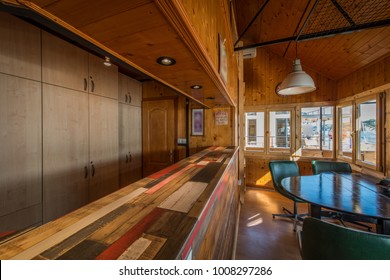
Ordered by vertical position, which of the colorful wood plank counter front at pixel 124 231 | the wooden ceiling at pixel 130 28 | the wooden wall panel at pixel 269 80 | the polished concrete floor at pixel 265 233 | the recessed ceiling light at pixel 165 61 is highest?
the wooden wall panel at pixel 269 80

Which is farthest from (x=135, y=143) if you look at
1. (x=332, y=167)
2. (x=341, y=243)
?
(x=332, y=167)

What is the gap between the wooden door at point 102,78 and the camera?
81.6 inches

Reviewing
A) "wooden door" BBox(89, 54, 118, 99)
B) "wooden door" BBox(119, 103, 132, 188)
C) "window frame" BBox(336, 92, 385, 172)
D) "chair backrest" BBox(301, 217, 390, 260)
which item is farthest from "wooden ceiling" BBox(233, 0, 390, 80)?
"wooden door" BBox(119, 103, 132, 188)

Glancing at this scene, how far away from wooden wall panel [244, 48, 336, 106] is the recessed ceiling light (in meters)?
3.77

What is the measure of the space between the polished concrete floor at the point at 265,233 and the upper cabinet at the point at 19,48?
282 cm

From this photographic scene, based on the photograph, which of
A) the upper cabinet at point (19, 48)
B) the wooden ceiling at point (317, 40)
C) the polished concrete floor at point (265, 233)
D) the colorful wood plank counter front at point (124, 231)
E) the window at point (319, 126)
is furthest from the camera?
the window at point (319, 126)

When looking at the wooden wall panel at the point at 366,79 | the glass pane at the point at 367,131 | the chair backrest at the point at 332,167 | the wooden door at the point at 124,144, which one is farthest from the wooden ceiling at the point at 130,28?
the glass pane at the point at 367,131

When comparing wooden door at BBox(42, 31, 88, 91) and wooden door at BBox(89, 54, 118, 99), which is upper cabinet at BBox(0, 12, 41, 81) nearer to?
wooden door at BBox(42, 31, 88, 91)

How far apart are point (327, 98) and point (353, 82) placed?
0.66 meters

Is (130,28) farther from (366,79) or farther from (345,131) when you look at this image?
(345,131)

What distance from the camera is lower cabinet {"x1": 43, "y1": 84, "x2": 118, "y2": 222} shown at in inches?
64.4

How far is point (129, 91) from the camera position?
2.91m

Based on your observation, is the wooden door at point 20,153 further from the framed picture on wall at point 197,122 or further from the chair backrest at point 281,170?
the chair backrest at point 281,170
